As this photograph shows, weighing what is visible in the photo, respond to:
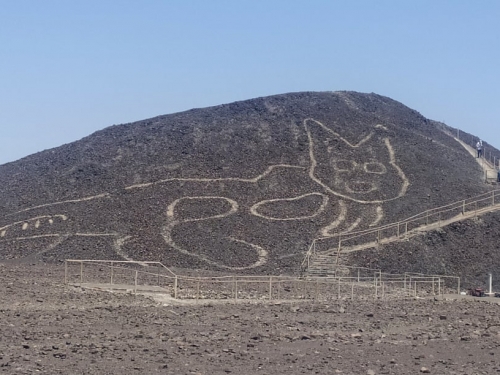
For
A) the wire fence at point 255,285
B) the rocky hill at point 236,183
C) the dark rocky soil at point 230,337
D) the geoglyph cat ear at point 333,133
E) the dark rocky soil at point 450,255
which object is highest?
the geoglyph cat ear at point 333,133

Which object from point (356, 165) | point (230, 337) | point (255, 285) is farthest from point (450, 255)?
point (230, 337)

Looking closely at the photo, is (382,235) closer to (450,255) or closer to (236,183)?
(450,255)

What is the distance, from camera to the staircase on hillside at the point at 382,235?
44.8 meters

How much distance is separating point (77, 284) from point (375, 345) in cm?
1468

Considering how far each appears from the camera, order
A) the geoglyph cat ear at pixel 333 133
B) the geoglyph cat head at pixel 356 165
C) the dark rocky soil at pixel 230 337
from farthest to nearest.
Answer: the geoglyph cat ear at pixel 333 133, the geoglyph cat head at pixel 356 165, the dark rocky soil at pixel 230 337

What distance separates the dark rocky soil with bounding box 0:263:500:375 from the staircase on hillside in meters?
15.1

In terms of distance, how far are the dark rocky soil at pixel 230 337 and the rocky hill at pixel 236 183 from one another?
18.2m

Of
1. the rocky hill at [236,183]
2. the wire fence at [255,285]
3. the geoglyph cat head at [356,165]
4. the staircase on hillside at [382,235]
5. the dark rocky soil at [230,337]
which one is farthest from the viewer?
the geoglyph cat head at [356,165]

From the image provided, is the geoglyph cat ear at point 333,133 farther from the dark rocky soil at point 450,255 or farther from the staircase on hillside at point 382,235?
the dark rocky soil at point 450,255

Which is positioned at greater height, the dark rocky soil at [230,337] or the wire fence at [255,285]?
the wire fence at [255,285]

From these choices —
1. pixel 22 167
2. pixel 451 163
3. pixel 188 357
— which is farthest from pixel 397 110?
pixel 188 357

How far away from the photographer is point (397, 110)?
70.1 metres

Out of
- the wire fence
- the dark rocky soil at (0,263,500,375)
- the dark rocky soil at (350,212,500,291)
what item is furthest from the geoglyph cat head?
the dark rocky soil at (0,263,500,375)

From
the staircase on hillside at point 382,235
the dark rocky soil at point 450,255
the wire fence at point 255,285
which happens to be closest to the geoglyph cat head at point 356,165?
the staircase on hillside at point 382,235
